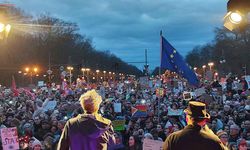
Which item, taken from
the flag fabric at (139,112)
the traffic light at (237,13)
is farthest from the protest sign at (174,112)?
the traffic light at (237,13)

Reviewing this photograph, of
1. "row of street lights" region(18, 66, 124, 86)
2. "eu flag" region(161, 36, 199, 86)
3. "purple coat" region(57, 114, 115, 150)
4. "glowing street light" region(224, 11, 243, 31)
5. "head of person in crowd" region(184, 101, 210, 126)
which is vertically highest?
"row of street lights" region(18, 66, 124, 86)

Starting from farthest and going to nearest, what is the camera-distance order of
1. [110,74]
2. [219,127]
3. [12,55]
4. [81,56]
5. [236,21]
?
[110,74], [81,56], [12,55], [219,127], [236,21]

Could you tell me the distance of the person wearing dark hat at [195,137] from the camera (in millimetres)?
4395

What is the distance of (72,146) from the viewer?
17.0 ft

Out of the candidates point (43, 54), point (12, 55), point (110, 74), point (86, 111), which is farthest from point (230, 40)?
point (86, 111)

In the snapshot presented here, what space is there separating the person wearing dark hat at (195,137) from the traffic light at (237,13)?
7.90 ft

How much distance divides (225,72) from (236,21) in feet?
276

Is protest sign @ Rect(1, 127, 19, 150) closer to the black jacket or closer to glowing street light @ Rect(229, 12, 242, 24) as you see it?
glowing street light @ Rect(229, 12, 242, 24)

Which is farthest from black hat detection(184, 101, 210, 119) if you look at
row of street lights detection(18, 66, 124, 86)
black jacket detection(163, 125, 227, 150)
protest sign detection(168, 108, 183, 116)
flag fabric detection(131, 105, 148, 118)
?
row of street lights detection(18, 66, 124, 86)

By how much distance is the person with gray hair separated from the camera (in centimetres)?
518

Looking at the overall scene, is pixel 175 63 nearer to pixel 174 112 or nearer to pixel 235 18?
pixel 174 112

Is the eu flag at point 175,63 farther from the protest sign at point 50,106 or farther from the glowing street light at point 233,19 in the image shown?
the glowing street light at point 233,19

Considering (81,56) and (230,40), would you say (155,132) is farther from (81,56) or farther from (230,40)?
(81,56)

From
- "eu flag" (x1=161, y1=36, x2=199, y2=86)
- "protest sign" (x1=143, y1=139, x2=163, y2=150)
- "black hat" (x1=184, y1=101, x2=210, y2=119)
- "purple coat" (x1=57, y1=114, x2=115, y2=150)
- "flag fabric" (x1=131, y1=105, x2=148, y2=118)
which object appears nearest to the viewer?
"black hat" (x1=184, y1=101, x2=210, y2=119)
